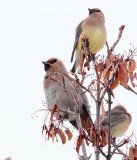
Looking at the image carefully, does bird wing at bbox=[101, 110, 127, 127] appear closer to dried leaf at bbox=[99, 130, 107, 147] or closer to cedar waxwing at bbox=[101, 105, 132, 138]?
cedar waxwing at bbox=[101, 105, 132, 138]

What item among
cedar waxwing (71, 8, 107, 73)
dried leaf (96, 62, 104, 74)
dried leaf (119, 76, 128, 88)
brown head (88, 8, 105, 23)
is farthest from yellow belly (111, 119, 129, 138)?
dried leaf (119, 76, 128, 88)

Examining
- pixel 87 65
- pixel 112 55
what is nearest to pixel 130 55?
pixel 112 55

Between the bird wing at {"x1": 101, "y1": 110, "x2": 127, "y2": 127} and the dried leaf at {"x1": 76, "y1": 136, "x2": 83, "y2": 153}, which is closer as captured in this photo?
the dried leaf at {"x1": 76, "y1": 136, "x2": 83, "y2": 153}

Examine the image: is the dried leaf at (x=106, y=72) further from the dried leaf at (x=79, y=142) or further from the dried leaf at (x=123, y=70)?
the dried leaf at (x=79, y=142)

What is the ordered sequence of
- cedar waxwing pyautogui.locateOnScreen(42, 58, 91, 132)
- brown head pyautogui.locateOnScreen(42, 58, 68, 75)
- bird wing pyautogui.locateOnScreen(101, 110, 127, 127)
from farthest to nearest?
bird wing pyautogui.locateOnScreen(101, 110, 127, 127)
brown head pyautogui.locateOnScreen(42, 58, 68, 75)
cedar waxwing pyautogui.locateOnScreen(42, 58, 91, 132)

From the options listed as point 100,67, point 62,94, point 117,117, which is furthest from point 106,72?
point 117,117

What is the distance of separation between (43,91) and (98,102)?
1.89 meters

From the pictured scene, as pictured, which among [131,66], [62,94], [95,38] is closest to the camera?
[131,66]

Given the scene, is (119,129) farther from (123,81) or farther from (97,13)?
(123,81)

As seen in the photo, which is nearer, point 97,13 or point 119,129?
point 119,129

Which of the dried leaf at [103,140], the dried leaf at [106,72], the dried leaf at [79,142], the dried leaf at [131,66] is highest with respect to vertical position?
the dried leaf at [106,72]

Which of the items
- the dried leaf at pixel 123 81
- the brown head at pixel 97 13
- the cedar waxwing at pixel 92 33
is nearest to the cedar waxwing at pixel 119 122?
the cedar waxwing at pixel 92 33

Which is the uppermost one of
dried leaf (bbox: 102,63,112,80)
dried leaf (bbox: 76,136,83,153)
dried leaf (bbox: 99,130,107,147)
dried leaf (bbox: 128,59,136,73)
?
dried leaf (bbox: 102,63,112,80)

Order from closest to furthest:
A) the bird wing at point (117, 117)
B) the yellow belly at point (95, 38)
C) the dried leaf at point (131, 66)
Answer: the dried leaf at point (131, 66), the yellow belly at point (95, 38), the bird wing at point (117, 117)
